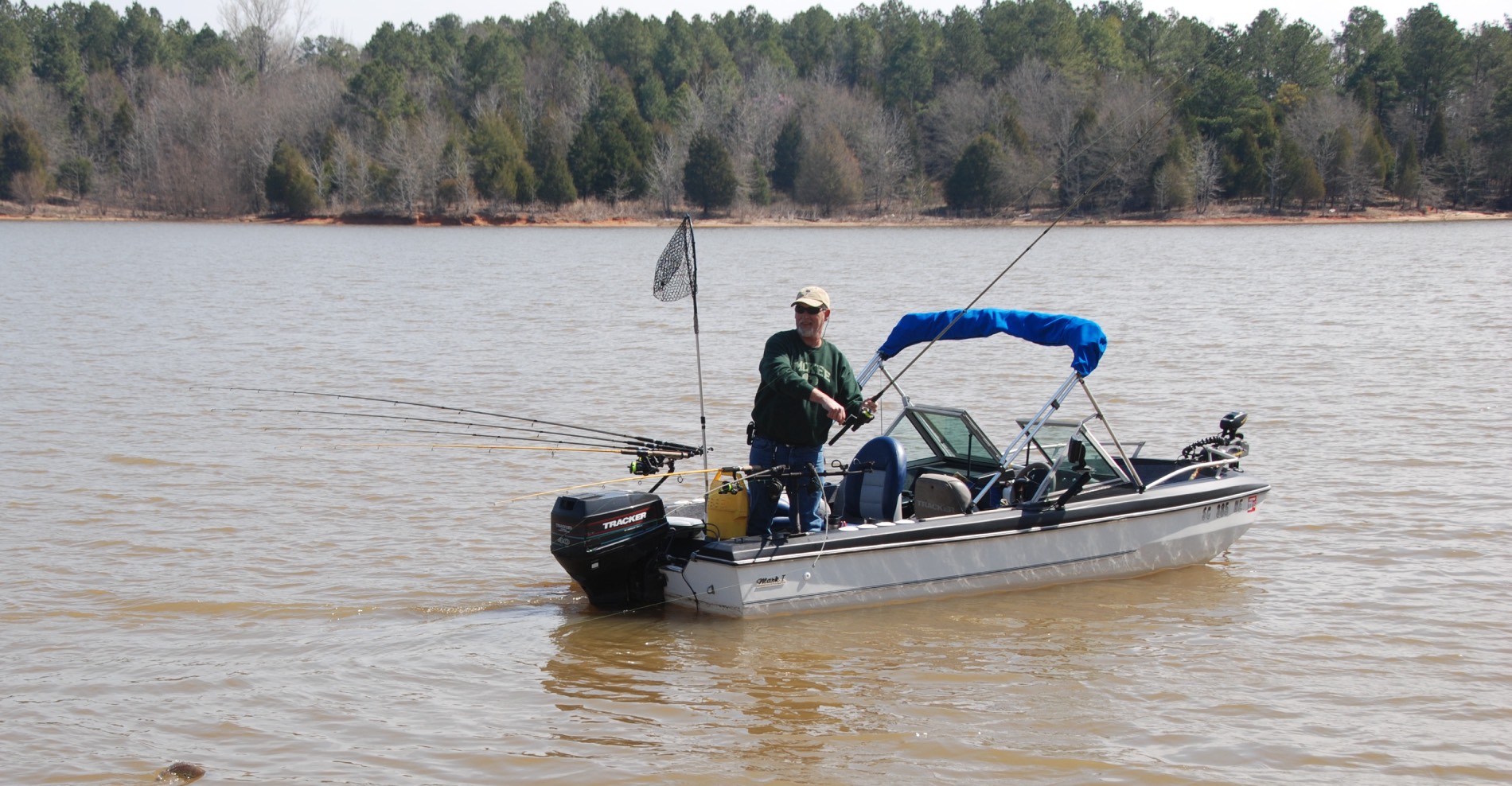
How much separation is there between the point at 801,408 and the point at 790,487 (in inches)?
19.3

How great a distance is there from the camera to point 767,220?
283 ft

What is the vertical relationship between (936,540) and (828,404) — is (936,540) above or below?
below

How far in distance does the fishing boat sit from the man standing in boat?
0.54 ft

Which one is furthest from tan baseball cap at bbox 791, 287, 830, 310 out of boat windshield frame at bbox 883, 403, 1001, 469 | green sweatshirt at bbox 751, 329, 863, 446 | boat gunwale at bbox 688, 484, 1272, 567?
boat windshield frame at bbox 883, 403, 1001, 469

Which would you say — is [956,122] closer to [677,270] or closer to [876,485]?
[677,270]

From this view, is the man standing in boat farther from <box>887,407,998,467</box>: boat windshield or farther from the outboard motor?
<box>887,407,998,467</box>: boat windshield

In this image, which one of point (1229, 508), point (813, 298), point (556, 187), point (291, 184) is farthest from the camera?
point (556, 187)

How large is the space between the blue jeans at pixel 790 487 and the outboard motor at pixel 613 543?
570mm

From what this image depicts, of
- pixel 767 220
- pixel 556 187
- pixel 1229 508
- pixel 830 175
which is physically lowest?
pixel 1229 508

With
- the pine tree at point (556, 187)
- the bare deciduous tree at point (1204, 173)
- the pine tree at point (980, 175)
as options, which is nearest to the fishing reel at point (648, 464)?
the bare deciduous tree at point (1204, 173)

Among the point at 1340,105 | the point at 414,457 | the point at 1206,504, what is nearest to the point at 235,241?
the point at 414,457

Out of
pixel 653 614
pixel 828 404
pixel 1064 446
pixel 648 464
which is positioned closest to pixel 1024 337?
pixel 1064 446

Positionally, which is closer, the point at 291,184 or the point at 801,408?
the point at 801,408

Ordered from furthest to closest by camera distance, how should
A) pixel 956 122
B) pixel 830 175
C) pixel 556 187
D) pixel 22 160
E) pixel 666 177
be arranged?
pixel 956 122, pixel 830 175, pixel 666 177, pixel 22 160, pixel 556 187
